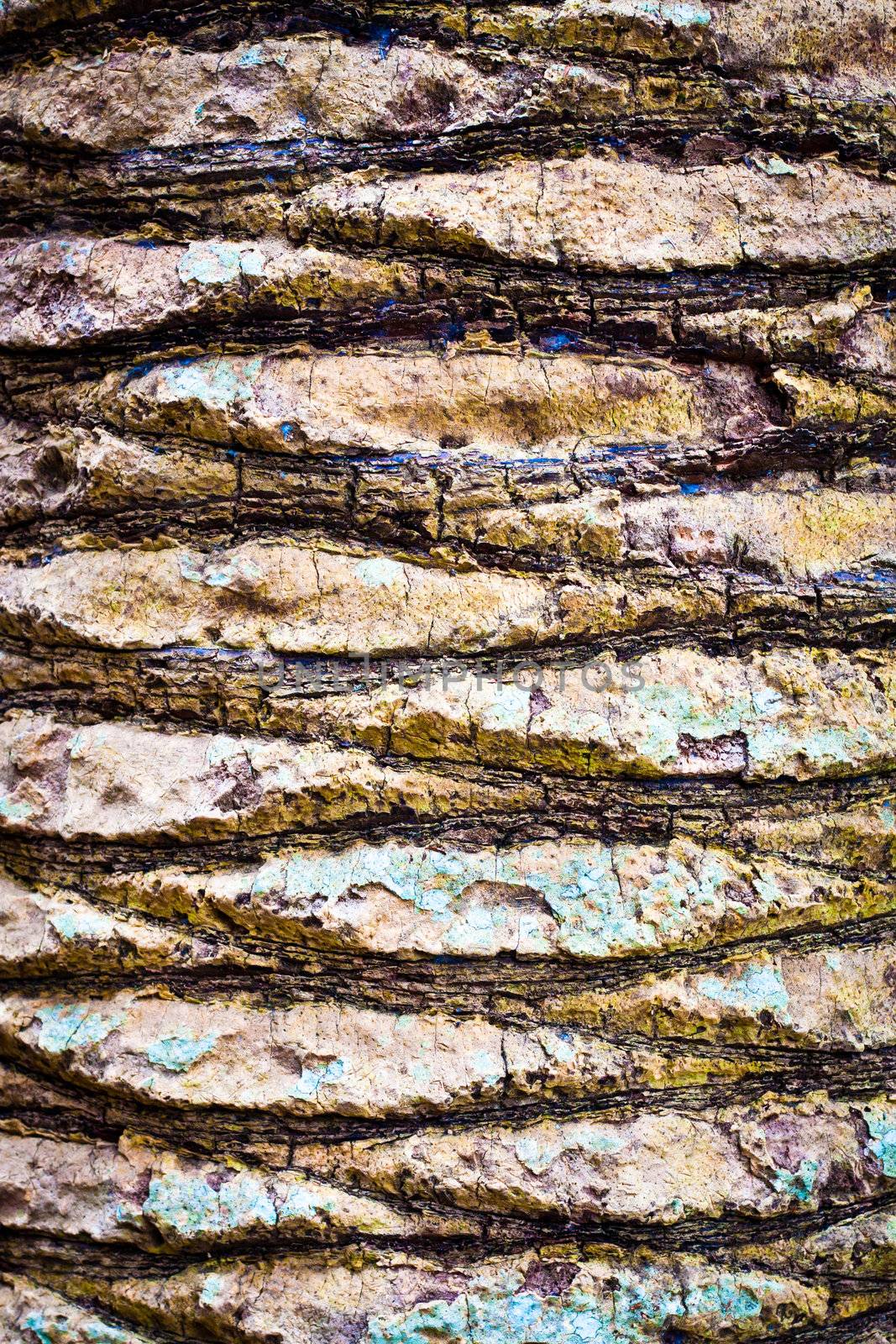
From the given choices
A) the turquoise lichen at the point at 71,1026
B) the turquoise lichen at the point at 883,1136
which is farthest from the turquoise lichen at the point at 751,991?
the turquoise lichen at the point at 71,1026

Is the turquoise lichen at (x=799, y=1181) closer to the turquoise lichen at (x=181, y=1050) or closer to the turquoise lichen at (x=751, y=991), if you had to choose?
the turquoise lichen at (x=751, y=991)

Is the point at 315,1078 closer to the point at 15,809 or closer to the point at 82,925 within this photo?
the point at 82,925

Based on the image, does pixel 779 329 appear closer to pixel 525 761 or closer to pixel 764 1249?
pixel 525 761

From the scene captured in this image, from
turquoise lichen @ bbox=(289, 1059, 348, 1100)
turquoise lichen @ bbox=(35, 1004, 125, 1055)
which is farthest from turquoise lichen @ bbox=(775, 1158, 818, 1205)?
turquoise lichen @ bbox=(35, 1004, 125, 1055)

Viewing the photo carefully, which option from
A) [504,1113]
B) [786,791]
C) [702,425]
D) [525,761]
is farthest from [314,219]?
[504,1113]

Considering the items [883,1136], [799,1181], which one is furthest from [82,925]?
[883,1136]

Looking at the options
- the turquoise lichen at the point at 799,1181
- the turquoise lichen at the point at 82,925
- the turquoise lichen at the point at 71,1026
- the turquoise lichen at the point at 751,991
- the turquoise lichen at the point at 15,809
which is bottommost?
the turquoise lichen at the point at 799,1181

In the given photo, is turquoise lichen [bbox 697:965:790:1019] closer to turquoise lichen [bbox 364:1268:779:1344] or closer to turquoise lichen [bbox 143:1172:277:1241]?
turquoise lichen [bbox 364:1268:779:1344]

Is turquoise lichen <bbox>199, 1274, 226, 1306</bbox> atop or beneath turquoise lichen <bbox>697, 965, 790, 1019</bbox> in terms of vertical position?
beneath
